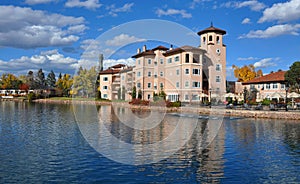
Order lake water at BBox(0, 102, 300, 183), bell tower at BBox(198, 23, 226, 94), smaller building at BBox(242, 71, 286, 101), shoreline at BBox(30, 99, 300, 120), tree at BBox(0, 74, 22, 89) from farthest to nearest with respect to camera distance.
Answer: tree at BBox(0, 74, 22, 89) < bell tower at BBox(198, 23, 226, 94) < smaller building at BBox(242, 71, 286, 101) < shoreline at BBox(30, 99, 300, 120) < lake water at BBox(0, 102, 300, 183)

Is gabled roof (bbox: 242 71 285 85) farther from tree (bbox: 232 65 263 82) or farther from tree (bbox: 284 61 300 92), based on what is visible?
tree (bbox: 232 65 263 82)

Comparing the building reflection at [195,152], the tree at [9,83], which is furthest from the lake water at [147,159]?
the tree at [9,83]

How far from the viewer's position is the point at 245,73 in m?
86.9

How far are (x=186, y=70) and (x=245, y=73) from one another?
40.3 m

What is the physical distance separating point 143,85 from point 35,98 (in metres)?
45.8

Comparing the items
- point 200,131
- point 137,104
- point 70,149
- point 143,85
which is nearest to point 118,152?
point 70,149

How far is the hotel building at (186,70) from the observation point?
5341 cm

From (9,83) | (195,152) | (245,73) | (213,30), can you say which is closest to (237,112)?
(213,30)

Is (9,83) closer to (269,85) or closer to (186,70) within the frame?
(186,70)

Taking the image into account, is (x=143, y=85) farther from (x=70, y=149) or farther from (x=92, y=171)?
(x=92, y=171)

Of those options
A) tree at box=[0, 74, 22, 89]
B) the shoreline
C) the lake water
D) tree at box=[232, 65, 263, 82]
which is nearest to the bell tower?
the shoreline

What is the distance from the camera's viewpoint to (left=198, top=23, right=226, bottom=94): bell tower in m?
55.9

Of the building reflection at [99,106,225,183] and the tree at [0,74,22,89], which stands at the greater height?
the tree at [0,74,22,89]

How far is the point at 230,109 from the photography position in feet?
130
